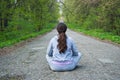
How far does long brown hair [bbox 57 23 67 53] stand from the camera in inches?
336

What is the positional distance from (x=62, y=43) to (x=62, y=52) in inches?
13.2

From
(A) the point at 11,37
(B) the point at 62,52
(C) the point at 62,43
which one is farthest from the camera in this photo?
(A) the point at 11,37

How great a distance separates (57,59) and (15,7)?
16.5 meters

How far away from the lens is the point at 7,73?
29.0 ft

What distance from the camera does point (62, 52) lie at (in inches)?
343

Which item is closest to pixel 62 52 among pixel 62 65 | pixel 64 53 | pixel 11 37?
pixel 64 53

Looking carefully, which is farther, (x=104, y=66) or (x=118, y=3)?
(x=118, y=3)

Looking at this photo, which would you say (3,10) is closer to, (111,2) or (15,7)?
(15,7)

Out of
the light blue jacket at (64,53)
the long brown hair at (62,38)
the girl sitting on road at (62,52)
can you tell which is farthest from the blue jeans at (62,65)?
the long brown hair at (62,38)

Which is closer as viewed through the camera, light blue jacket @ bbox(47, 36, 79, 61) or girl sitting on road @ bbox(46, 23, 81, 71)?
girl sitting on road @ bbox(46, 23, 81, 71)

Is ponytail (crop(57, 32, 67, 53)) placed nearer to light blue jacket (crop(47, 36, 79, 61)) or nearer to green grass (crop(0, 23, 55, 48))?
light blue jacket (crop(47, 36, 79, 61))

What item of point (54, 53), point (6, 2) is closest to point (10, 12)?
point (6, 2)

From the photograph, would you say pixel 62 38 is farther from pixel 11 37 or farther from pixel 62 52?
pixel 11 37

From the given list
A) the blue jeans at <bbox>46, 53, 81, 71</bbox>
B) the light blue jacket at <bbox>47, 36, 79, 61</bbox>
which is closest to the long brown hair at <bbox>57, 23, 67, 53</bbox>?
the light blue jacket at <bbox>47, 36, 79, 61</bbox>
